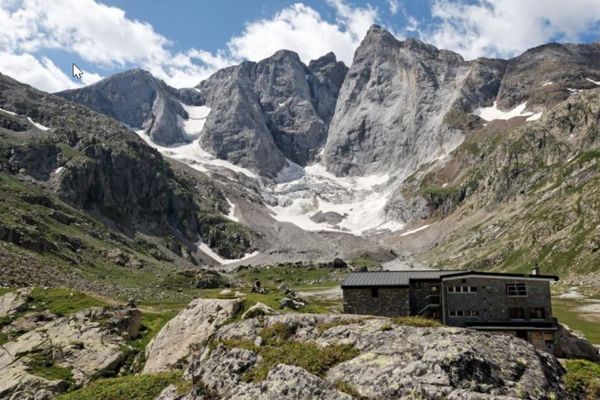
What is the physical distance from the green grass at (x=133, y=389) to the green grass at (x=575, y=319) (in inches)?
1974

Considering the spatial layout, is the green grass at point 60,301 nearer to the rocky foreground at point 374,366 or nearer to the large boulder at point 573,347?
the rocky foreground at point 374,366

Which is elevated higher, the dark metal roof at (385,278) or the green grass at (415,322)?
the dark metal roof at (385,278)

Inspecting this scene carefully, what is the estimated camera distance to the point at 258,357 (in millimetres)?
19016

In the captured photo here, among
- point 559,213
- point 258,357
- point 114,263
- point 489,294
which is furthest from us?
point 559,213

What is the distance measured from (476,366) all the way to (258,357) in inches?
309

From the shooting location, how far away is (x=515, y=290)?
44.7 meters

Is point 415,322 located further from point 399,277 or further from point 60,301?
point 60,301

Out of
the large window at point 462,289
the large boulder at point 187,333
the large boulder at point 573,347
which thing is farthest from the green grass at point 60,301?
the large boulder at point 573,347

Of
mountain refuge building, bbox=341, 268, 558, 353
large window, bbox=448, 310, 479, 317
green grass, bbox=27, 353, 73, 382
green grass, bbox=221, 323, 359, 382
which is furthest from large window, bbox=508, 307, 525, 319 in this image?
green grass, bbox=27, 353, 73, 382

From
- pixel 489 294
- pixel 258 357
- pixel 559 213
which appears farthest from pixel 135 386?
pixel 559 213

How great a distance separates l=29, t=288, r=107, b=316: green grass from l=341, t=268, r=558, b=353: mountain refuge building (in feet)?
79.1

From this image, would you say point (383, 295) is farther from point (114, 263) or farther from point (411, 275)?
point (114, 263)

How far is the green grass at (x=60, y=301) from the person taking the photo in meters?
44.6

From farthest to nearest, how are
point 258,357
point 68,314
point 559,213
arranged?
1. point 559,213
2. point 68,314
3. point 258,357
